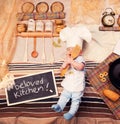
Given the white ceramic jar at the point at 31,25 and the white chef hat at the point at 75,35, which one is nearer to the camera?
the white chef hat at the point at 75,35

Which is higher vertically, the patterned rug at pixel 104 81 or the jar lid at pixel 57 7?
the jar lid at pixel 57 7

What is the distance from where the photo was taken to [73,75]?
4.76 ft

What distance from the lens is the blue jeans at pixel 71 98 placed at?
1438 millimetres

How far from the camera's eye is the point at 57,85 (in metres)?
1.56

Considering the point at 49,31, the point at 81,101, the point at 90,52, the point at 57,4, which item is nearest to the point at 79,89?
the point at 81,101

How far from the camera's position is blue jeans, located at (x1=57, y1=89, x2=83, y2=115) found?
144 cm

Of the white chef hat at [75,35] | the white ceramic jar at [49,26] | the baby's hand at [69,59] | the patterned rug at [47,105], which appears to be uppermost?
the white ceramic jar at [49,26]

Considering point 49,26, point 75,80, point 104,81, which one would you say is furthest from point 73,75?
point 49,26

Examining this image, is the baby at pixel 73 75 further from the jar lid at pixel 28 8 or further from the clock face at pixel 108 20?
the jar lid at pixel 28 8

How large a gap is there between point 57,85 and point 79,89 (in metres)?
0.16

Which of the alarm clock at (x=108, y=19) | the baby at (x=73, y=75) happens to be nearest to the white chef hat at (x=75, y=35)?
the baby at (x=73, y=75)

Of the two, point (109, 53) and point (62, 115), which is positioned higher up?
point (109, 53)

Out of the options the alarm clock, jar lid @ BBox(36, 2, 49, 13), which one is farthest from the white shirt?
jar lid @ BBox(36, 2, 49, 13)

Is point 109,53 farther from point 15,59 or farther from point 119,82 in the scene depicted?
point 15,59
